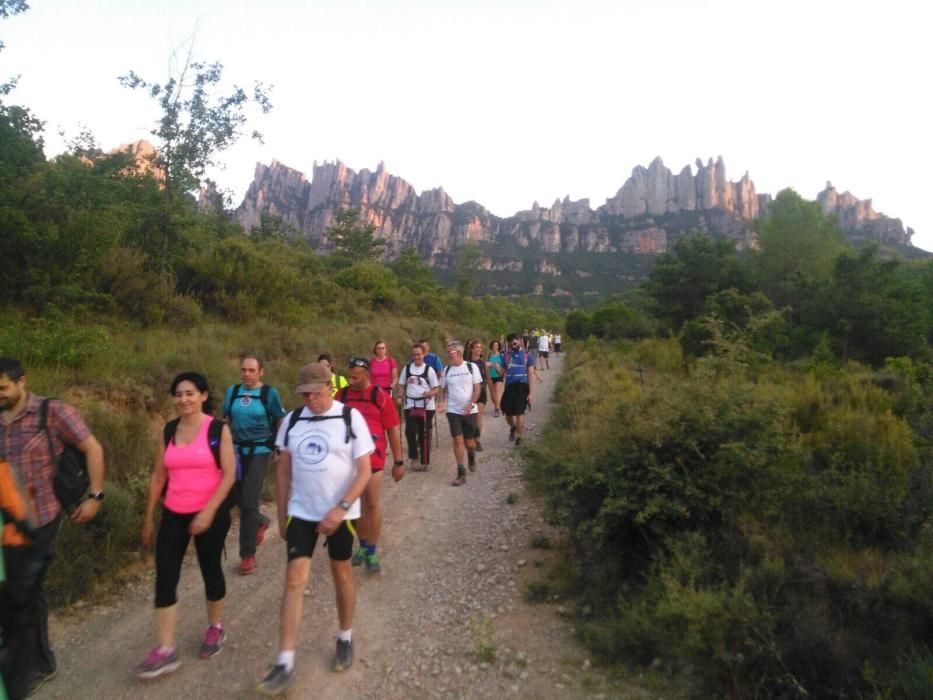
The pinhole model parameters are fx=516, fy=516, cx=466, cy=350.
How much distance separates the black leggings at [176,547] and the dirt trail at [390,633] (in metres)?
0.55

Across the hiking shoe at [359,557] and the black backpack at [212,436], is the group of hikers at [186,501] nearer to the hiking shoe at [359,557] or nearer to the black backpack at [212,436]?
the black backpack at [212,436]

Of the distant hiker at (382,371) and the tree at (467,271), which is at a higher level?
the tree at (467,271)

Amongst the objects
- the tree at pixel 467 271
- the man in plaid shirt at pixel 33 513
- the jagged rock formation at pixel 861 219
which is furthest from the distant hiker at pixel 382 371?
the jagged rock formation at pixel 861 219

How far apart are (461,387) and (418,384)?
0.62 meters

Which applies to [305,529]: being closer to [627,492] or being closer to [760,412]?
[627,492]

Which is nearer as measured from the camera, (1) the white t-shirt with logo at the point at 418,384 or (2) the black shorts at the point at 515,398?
(1) the white t-shirt with logo at the point at 418,384

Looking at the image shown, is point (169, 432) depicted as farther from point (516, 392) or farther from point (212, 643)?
point (516, 392)

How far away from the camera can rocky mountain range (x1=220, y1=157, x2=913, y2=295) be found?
121 m

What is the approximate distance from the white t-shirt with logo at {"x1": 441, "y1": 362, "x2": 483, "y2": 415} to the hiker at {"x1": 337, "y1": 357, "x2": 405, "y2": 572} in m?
2.20

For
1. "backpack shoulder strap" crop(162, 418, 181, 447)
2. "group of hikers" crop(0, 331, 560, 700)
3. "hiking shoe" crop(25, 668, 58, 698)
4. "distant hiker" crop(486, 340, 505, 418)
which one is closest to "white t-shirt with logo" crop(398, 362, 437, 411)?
"distant hiker" crop(486, 340, 505, 418)

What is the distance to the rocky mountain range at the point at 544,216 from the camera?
396ft

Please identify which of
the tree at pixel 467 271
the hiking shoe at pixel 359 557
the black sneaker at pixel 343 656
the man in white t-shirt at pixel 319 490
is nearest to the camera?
the man in white t-shirt at pixel 319 490

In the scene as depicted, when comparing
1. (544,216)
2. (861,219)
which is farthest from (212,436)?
(861,219)

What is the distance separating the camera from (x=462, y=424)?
7.62 metres
